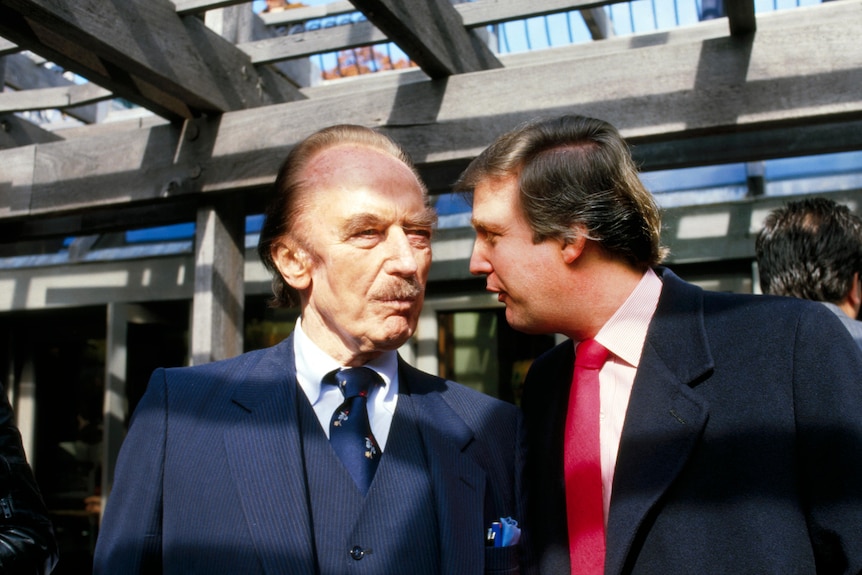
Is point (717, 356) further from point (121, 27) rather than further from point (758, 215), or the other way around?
point (758, 215)

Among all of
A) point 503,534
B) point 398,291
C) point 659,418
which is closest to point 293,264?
point 398,291

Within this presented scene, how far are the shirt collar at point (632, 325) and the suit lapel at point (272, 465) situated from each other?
68 cm

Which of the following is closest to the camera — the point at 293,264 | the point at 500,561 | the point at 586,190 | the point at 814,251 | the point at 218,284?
the point at 500,561

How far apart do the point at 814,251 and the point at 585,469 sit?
1055 millimetres

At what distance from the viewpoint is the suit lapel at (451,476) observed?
1656 millimetres

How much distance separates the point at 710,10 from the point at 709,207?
0.93 metres

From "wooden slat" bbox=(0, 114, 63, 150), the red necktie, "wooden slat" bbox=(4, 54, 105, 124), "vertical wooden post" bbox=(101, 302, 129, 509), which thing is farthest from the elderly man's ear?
"vertical wooden post" bbox=(101, 302, 129, 509)

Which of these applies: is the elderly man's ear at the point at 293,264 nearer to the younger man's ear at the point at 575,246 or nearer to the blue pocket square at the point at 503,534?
the younger man's ear at the point at 575,246

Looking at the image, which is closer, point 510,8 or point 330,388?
point 330,388

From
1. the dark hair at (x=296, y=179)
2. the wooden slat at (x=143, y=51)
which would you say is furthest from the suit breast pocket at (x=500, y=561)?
the wooden slat at (x=143, y=51)

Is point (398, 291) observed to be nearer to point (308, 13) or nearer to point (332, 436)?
point (332, 436)

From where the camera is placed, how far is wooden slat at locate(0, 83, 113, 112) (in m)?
3.53

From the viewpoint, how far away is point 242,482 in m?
1.66

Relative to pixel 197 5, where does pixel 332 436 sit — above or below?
below
